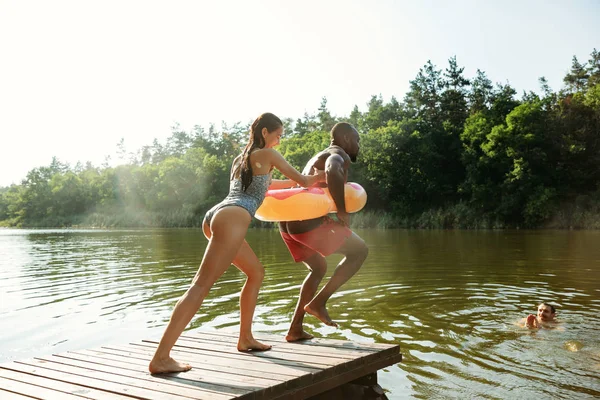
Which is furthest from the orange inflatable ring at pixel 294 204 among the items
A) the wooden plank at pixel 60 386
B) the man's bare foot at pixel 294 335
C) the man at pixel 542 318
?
the man at pixel 542 318

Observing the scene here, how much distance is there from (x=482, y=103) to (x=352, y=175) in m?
18.0

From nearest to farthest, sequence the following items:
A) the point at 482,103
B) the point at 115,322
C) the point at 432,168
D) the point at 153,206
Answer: the point at 115,322
the point at 432,168
the point at 482,103
the point at 153,206

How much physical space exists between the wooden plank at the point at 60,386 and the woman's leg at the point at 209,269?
18.5 inches

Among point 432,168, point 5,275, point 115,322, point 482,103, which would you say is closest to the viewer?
point 115,322

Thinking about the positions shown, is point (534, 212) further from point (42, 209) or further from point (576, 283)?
point (42, 209)

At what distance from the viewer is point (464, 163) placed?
48.9m

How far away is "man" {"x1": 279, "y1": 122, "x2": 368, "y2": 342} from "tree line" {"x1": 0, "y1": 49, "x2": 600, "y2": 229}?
118ft

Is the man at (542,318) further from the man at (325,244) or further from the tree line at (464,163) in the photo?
the tree line at (464,163)

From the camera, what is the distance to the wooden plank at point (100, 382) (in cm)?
345

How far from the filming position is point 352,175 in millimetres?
54312

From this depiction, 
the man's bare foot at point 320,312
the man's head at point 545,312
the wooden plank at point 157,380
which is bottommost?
the man's head at point 545,312

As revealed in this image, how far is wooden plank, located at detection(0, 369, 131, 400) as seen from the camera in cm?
345

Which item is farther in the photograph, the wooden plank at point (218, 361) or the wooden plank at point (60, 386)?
the wooden plank at point (218, 361)

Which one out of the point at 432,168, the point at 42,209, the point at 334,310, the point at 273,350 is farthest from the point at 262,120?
the point at 42,209
